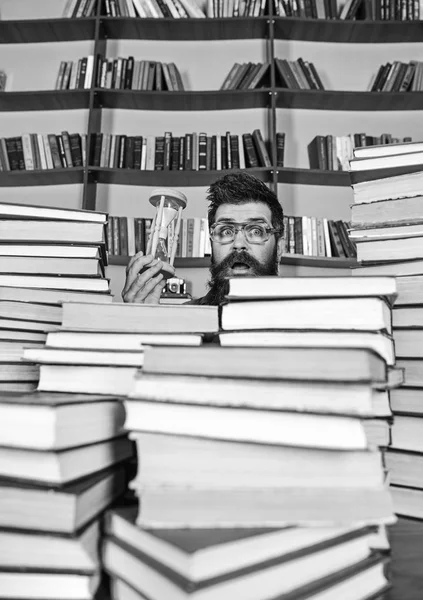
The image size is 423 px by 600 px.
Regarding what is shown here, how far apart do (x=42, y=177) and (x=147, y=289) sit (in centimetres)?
168

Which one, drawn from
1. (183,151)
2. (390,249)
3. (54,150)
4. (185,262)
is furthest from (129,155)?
(390,249)

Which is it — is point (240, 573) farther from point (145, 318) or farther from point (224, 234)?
point (224, 234)

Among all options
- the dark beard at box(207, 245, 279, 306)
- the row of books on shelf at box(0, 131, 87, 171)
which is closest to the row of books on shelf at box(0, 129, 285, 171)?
the row of books on shelf at box(0, 131, 87, 171)

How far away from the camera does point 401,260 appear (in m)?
0.75

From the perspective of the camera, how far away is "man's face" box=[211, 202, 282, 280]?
1576 mm

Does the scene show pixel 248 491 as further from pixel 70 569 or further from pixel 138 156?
pixel 138 156

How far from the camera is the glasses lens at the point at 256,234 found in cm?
160

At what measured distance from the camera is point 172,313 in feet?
2.05

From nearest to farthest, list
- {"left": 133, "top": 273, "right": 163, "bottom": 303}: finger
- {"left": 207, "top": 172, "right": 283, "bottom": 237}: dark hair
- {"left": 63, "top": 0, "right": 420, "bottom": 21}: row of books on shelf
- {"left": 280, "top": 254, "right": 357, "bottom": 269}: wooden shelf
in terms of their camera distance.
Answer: {"left": 133, "top": 273, "right": 163, "bottom": 303}: finger, {"left": 207, "top": 172, "right": 283, "bottom": 237}: dark hair, {"left": 280, "top": 254, "right": 357, "bottom": 269}: wooden shelf, {"left": 63, "top": 0, "right": 420, "bottom": 21}: row of books on shelf

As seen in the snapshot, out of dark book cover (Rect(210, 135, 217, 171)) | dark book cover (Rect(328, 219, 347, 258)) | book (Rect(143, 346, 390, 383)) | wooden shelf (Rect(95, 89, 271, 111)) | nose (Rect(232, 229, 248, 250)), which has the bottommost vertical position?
book (Rect(143, 346, 390, 383))

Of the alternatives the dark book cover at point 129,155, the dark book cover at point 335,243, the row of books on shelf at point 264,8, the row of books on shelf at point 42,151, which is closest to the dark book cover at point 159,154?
the dark book cover at point 129,155

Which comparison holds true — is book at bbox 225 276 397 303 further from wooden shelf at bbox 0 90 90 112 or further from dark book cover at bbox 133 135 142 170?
wooden shelf at bbox 0 90 90 112

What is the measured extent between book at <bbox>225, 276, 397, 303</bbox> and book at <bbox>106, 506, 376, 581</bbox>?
23 cm

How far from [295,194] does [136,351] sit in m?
2.27
